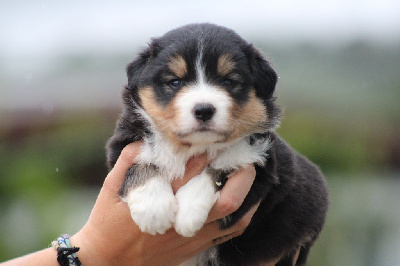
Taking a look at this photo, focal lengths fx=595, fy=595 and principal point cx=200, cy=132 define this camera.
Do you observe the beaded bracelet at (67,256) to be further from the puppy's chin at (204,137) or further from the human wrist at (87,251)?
the puppy's chin at (204,137)

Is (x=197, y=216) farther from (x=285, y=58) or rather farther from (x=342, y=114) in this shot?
(x=342, y=114)

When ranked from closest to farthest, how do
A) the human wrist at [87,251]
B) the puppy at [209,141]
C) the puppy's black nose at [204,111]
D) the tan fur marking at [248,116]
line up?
1. the puppy's black nose at [204,111]
2. the puppy at [209,141]
3. the tan fur marking at [248,116]
4. the human wrist at [87,251]

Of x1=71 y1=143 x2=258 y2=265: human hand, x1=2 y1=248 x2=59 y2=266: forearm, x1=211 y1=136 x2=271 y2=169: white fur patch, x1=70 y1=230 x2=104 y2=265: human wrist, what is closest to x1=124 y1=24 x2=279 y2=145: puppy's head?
x1=211 y1=136 x2=271 y2=169: white fur patch

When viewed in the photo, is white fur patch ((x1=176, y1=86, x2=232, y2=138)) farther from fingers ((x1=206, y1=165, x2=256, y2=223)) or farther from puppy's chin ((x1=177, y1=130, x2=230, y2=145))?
fingers ((x1=206, y1=165, x2=256, y2=223))

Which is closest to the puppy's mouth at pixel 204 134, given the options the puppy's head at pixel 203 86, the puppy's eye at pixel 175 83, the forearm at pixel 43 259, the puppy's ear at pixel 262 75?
the puppy's head at pixel 203 86

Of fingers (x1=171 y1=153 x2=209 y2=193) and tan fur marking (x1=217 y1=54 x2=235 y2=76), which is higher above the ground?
tan fur marking (x1=217 y1=54 x2=235 y2=76)

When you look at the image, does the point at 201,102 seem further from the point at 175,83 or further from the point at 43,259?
the point at 43,259

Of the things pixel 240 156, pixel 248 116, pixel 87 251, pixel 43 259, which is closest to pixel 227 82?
pixel 248 116

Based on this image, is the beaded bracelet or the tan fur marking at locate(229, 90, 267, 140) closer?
the tan fur marking at locate(229, 90, 267, 140)
